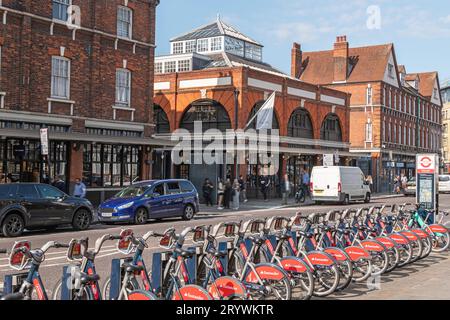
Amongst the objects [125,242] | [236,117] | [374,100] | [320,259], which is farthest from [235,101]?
[125,242]

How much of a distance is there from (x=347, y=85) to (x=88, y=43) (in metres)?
36.3

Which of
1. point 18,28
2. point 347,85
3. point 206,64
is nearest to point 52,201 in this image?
point 18,28

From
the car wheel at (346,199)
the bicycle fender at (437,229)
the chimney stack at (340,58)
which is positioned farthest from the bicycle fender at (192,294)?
the chimney stack at (340,58)

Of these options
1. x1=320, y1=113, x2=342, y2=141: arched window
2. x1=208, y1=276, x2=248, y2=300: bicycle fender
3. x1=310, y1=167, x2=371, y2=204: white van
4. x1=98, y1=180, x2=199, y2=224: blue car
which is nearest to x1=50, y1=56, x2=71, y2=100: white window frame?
x1=98, y1=180, x2=199, y2=224: blue car

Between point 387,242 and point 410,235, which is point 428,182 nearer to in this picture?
point 410,235

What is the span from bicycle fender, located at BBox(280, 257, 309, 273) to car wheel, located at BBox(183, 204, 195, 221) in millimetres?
14002

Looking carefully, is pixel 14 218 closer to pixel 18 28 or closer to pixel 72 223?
pixel 72 223

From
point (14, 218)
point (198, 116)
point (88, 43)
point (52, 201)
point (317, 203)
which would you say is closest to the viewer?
point (14, 218)

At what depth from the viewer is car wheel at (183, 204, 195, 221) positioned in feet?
70.7

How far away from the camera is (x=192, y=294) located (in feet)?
18.1

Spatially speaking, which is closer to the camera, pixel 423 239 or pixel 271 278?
pixel 271 278

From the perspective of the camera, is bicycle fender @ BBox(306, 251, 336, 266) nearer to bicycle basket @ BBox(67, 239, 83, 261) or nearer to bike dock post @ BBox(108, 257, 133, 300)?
bike dock post @ BBox(108, 257, 133, 300)

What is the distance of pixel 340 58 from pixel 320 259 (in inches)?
2010

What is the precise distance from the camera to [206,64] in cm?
4112
